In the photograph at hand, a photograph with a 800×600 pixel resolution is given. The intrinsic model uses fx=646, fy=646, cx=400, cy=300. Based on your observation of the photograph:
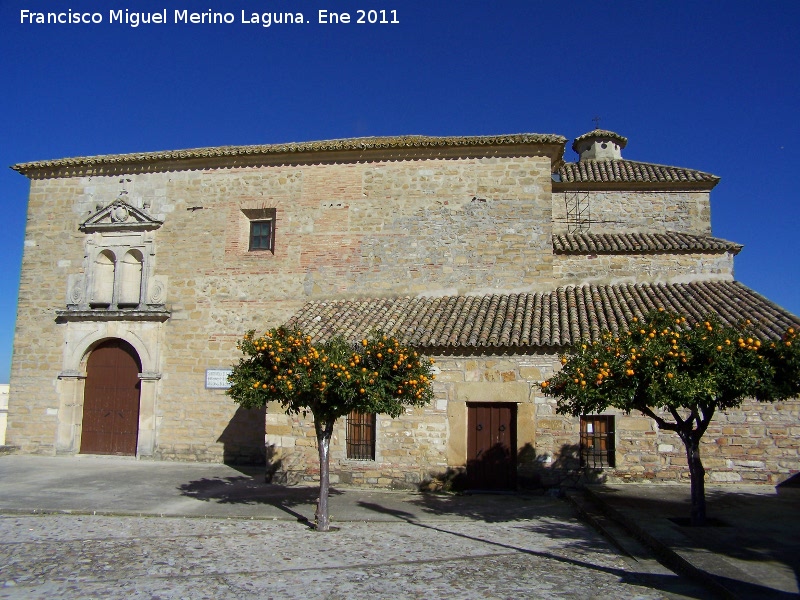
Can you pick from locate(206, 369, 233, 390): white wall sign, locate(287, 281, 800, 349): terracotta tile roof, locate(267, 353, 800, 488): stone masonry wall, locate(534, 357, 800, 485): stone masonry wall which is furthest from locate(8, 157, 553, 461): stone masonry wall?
locate(534, 357, 800, 485): stone masonry wall

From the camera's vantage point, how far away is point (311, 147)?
644 inches

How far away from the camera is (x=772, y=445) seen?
11742 mm

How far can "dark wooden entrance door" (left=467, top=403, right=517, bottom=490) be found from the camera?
12508mm

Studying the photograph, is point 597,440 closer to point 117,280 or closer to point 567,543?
point 567,543

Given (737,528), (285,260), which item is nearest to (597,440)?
(737,528)

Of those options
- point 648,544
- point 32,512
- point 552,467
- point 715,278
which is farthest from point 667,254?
point 32,512

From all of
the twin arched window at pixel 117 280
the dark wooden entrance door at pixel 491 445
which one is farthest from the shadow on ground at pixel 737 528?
the twin arched window at pixel 117 280

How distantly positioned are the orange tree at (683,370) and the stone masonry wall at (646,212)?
32.5 feet

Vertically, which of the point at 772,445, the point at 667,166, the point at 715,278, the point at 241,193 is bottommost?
the point at 772,445

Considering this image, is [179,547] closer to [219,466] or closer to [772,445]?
[219,466]

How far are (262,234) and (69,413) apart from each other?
6704mm

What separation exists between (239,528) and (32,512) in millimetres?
3578

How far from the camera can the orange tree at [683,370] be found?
7566 millimetres

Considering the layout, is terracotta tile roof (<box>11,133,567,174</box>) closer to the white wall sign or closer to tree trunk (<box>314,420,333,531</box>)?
the white wall sign
